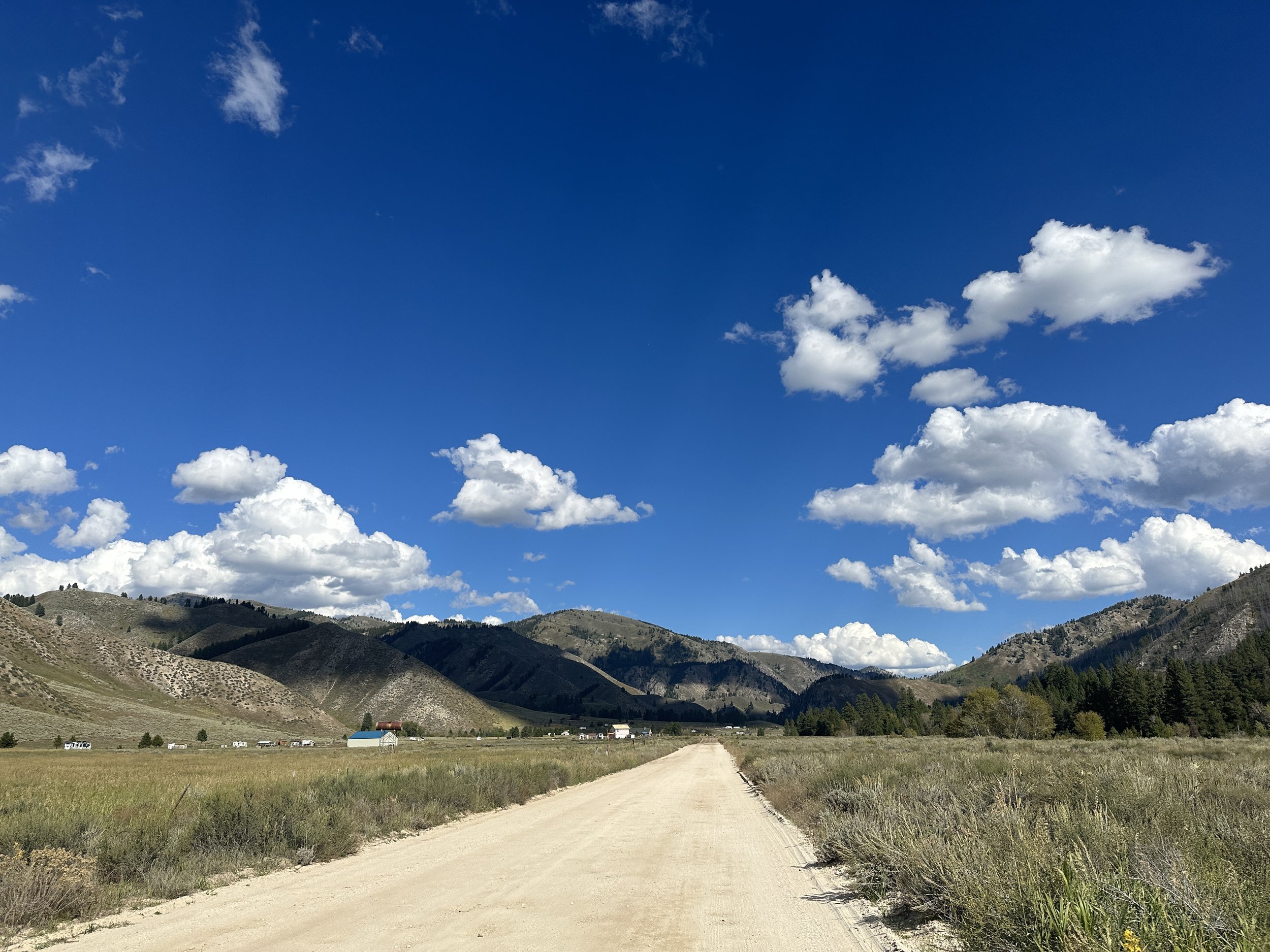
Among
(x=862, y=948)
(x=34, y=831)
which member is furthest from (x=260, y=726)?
(x=862, y=948)

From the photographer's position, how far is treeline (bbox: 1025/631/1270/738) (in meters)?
82.8

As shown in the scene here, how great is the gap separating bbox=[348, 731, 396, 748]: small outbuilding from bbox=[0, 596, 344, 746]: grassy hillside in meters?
21.1

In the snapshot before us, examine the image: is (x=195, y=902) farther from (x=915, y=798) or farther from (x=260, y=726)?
(x=260, y=726)

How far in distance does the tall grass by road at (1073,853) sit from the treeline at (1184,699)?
85312mm

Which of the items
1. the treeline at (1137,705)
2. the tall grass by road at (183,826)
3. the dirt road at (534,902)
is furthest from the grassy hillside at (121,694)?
the treeline at (1137,705)

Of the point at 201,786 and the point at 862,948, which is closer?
the point at 862,948

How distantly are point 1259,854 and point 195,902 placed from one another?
13550 millimetres

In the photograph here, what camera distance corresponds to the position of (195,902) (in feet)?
33.3

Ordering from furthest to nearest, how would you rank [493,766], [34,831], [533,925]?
[493,766] → [34,831] → [533,925]

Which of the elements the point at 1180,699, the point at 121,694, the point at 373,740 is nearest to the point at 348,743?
the point at 373,740

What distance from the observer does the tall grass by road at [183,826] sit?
31.6ft

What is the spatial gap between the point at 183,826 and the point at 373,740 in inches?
4072

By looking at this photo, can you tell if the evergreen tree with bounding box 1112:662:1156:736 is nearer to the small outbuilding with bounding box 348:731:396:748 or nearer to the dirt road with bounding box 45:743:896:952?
the dirt road with bounding box 45:743:896:952

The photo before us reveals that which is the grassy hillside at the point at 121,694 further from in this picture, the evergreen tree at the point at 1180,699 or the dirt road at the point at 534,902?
the evergreen tree at the point at 1180,699
